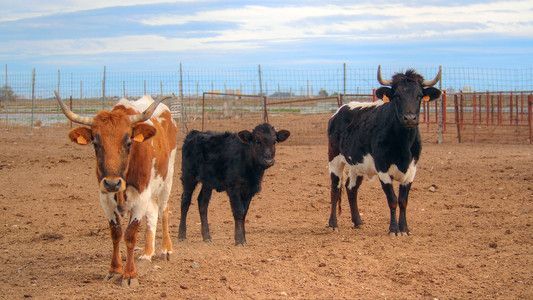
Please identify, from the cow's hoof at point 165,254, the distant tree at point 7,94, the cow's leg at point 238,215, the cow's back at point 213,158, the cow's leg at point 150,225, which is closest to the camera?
the cow's leg at point 150,225

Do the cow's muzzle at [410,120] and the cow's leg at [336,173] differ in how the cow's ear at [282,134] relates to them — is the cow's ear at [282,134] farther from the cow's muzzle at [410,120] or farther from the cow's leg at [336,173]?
the cow's muzzle at [410,120]

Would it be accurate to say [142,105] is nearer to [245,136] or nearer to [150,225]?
[245,136]

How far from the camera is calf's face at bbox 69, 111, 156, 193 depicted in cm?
551

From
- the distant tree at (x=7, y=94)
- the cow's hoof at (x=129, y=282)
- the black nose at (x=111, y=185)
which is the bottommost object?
the cow's hoof at (x=129, y=282)

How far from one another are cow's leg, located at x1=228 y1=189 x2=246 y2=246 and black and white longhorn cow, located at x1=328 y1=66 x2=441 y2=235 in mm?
1751

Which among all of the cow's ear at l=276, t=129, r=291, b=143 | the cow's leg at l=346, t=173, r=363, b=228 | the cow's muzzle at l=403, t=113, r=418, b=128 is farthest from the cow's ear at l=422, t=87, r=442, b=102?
the cow's ear at l=276, t=129, r=291, b=143

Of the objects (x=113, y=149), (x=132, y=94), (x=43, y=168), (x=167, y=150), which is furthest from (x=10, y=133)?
(x=113, y=149)

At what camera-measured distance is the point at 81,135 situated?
582cm

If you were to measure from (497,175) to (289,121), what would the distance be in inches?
633

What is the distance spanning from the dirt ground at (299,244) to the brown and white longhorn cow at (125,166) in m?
0.40

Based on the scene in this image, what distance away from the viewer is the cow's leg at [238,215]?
768 cm

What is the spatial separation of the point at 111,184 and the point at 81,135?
0.74 m

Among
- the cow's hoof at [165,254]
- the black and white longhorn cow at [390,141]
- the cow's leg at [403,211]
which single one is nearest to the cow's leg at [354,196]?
the black and white longhorn cow at [390,141]

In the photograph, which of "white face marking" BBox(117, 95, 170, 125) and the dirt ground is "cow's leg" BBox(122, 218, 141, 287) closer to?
the dirt ground
